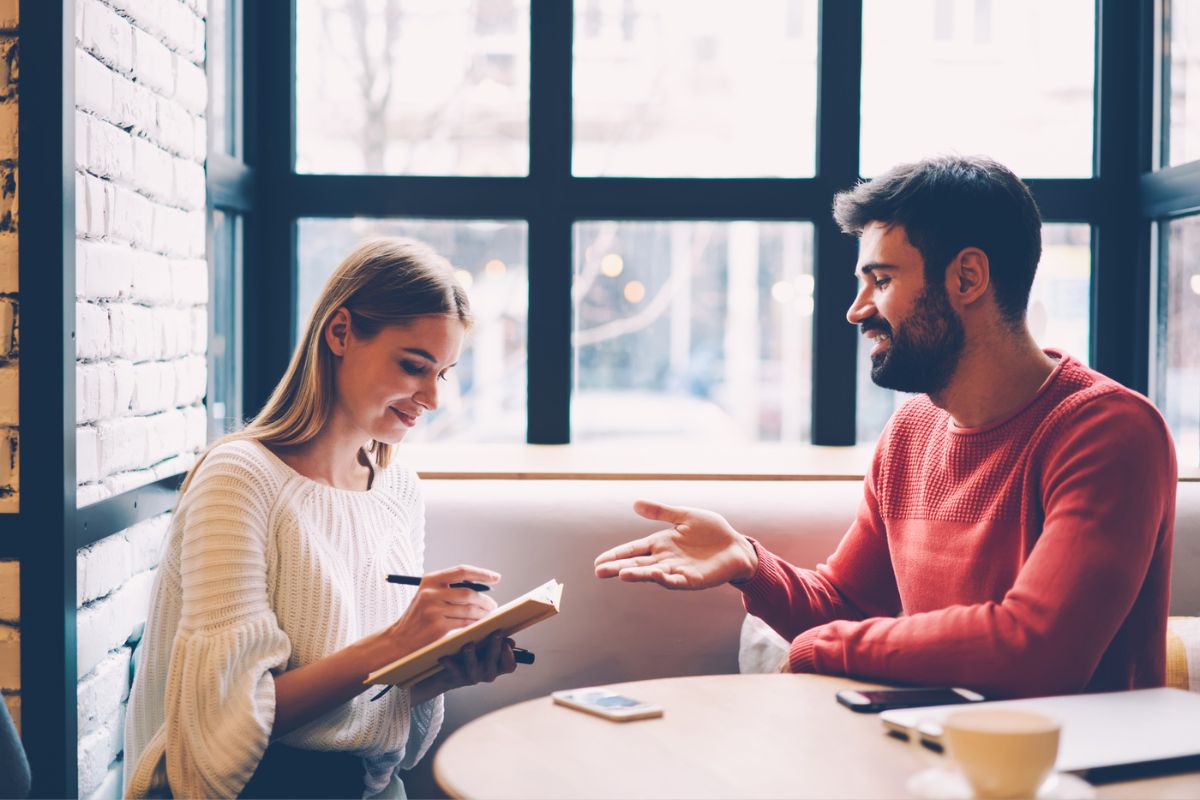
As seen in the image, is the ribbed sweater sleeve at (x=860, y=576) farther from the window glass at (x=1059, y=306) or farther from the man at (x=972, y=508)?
the window glass at (x=1059, y=306)

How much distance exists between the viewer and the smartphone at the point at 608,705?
1.26 m

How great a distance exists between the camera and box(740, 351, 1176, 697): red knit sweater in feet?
4.45

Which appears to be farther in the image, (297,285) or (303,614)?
(297,285)

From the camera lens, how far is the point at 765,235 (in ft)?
9.11

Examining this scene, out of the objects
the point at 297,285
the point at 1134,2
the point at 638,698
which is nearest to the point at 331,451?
the point at 638,698

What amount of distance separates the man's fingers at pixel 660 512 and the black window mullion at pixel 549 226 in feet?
3.59

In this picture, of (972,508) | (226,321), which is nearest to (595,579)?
(972,508)

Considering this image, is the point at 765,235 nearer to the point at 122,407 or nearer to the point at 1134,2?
the point at 1134,2

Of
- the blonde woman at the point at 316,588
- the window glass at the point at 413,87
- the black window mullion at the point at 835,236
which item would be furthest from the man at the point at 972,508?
the window glass at the point at 413,87

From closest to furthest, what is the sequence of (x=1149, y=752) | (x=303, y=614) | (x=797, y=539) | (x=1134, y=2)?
(x=1149, y=752), (x=303, y=614), (x=797, y=539), (x=1134, y=2)

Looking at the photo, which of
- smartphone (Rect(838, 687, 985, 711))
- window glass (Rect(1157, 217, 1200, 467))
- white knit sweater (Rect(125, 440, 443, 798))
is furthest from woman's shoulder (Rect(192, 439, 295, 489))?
window glass (Rect(1157, 217, 1200, 467))

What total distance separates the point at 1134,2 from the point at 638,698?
7.45 feet

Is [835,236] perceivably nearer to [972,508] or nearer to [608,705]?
[972,508]

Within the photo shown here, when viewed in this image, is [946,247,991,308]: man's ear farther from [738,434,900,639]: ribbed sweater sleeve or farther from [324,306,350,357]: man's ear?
[324,306,350,357]: man's ear
